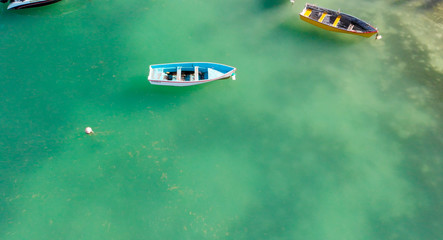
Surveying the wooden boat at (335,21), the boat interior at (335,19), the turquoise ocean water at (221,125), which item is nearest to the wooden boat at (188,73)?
the turquoise ocean water at (221,125)

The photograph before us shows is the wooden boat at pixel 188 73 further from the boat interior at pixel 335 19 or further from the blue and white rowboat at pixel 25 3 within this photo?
the blue and white rowboat at pixel 25 3

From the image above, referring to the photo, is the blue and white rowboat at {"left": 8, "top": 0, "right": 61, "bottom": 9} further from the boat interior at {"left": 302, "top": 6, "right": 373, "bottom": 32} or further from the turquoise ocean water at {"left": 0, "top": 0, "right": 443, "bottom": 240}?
the boat interior at {"left": 302, "top": 6, "right": 373, "bottom": 32}

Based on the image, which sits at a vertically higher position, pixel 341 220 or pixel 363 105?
pixel 363 105

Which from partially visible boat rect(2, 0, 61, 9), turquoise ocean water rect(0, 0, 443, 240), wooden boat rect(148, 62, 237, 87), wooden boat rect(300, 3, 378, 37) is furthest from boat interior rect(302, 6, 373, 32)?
partially visible boat rect(2, 0, 61, 9)

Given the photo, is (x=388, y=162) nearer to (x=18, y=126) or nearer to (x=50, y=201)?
(x=50, y=201)

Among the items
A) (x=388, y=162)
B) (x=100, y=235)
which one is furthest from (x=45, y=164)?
(x=388, y=162)

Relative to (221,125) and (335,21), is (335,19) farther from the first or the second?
(221,125)
